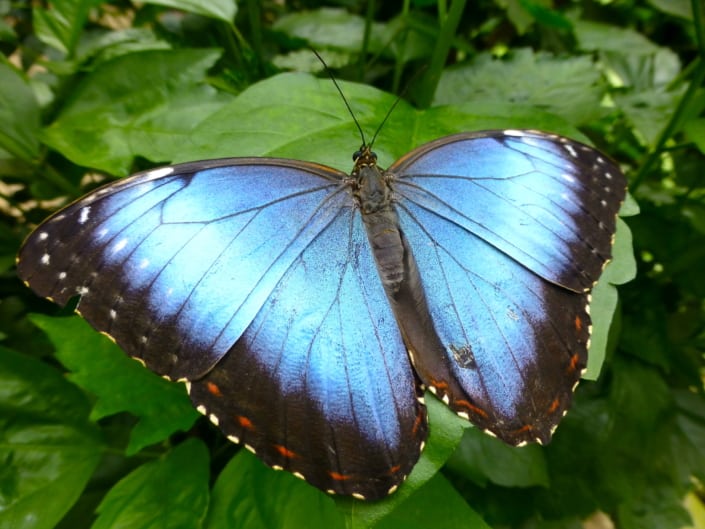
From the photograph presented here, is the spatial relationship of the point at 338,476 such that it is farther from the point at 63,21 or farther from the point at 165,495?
the point at 63,21

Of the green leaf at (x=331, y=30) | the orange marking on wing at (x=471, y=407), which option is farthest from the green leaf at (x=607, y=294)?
the green leaf at (x=331, y=30)

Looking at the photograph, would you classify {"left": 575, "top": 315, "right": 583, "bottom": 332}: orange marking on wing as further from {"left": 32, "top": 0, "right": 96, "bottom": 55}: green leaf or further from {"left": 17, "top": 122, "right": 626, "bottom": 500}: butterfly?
{"left": 32, "top": 0, "right": 96, "bottom": 55}: green leaf

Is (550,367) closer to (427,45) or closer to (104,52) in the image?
(427,45)

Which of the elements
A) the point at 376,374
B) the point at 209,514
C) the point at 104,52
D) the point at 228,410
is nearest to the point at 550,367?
the point at 376,374

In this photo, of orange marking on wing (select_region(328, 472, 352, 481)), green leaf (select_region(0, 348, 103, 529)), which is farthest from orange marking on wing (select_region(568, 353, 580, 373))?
green leaf (select_region(0, 348, 103, 529))

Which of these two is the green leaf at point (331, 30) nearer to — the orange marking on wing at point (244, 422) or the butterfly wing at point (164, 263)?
the butterfly wing at point (164, 263)

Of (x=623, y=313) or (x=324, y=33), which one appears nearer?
(x=324, y=33)
